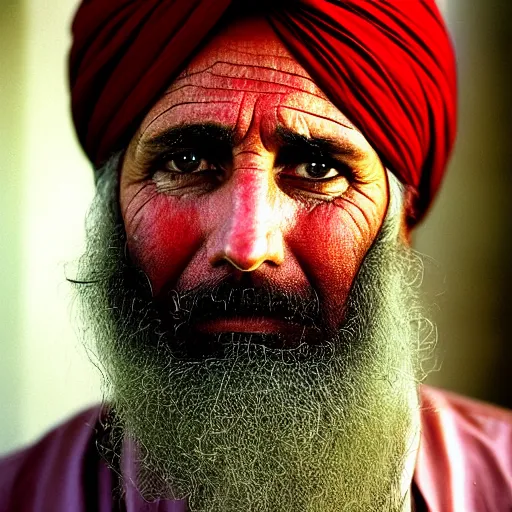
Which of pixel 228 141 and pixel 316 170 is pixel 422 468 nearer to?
pixel 316 170

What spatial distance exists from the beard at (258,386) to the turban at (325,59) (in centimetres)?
10

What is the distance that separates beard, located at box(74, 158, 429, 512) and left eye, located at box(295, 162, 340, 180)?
0.12 meters

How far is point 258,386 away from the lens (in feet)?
3.90

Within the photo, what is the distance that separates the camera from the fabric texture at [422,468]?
1325 millimetres

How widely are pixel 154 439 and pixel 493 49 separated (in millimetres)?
1030

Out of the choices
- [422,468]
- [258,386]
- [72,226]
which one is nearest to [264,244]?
[258,386]

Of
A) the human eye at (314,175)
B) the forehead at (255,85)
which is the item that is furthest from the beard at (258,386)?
the forehead at (255,85)

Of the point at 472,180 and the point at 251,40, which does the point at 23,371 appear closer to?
the point at 251,40

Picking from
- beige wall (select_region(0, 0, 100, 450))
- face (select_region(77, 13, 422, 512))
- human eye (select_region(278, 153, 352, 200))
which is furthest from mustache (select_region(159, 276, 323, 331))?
beige wall (select_region(0, 0, 100, 450))

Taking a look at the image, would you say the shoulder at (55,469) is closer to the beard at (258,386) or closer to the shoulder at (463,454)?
the beard at (258,386)

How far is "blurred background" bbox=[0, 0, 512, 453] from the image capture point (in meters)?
1.37

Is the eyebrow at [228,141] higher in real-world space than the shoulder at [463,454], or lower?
higher

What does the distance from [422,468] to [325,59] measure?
803mm

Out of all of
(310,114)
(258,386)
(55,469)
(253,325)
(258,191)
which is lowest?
(55,469)
